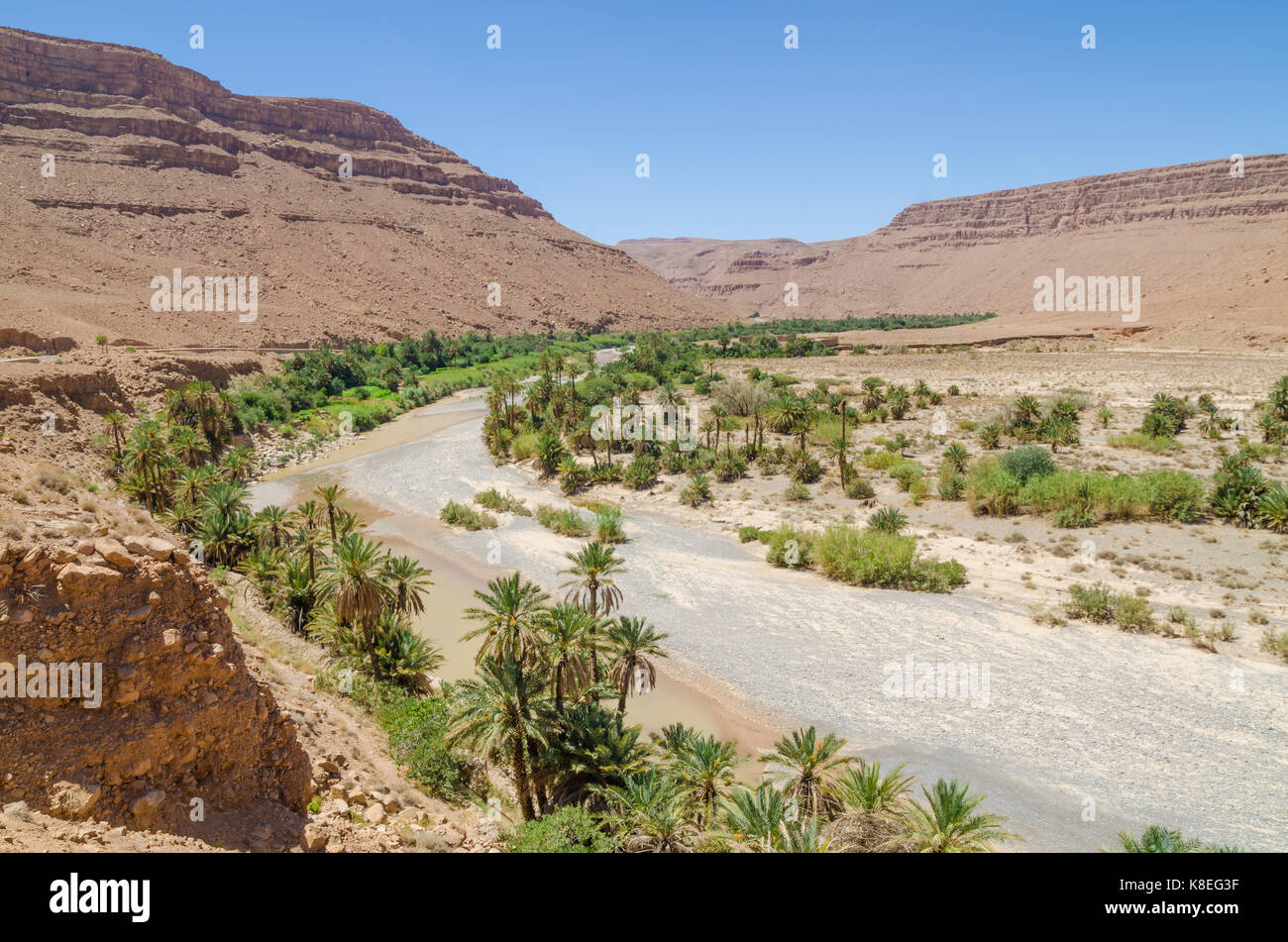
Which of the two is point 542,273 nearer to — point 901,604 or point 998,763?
point 901,604

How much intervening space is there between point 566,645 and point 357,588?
7.41 m

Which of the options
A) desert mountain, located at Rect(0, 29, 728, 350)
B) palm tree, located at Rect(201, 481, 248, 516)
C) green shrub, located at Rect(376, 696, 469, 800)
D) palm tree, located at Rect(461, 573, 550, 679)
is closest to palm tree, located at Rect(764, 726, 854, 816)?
palm tree, located at Rect(461, 573, 550, 679)

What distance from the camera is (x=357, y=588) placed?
776 inches

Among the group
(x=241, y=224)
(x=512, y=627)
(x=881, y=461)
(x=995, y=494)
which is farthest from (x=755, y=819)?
(x=241, y=224)

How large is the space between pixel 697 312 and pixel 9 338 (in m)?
140

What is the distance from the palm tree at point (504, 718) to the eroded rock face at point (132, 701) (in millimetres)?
4055

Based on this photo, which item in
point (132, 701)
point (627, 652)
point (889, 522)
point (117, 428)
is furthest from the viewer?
point (117, 428)

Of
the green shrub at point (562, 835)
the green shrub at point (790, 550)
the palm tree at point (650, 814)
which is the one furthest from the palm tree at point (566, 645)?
the green shrub at point (790, 550)

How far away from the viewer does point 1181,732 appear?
17.8 metres

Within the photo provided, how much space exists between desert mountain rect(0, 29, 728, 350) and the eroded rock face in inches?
2265

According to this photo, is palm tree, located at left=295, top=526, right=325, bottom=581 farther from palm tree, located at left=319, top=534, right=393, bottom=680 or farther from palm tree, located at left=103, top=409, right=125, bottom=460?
palm tree, located at left=103, top=409, right=125, bottom=460

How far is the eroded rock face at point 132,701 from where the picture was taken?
829 centimetres

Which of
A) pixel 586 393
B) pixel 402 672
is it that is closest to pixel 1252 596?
pixel 402 672

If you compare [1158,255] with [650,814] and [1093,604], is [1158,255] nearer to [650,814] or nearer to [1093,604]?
[1093,604]
